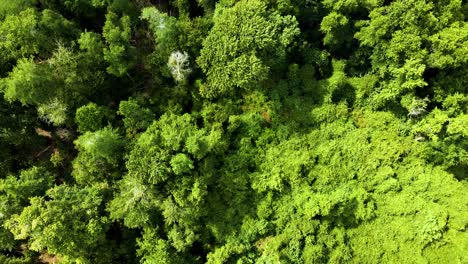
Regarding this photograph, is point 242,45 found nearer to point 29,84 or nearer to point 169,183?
point 169,183

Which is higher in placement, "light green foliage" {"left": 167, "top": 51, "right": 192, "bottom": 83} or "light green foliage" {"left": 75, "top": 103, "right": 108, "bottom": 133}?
"light green foliage" {"left": 167, "top": 51, "right": 192, "bottom": 83}

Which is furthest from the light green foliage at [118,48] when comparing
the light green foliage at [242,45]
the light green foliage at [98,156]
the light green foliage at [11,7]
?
the light green foliage at [11,7]

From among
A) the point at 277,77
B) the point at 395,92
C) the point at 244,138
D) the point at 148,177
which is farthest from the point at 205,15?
the point at 395,92

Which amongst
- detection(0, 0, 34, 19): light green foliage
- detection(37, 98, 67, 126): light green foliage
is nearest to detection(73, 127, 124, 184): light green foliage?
detection(37, 98, 67, 126): light green foliage

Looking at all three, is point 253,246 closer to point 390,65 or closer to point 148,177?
point 148,177

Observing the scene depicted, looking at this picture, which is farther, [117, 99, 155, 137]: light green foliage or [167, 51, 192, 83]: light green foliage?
[167, 51, 192, 83]: light green foliage

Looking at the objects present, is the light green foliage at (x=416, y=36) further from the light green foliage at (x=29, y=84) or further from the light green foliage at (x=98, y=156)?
the light green foliage at (x=29, y=84)

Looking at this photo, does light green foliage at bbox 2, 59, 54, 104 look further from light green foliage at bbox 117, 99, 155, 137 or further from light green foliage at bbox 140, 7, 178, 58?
light green foliage at bbox 140, 7, 178, 58
